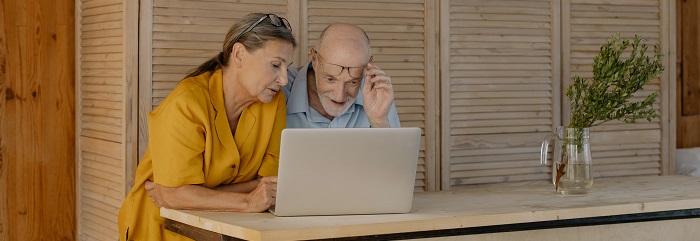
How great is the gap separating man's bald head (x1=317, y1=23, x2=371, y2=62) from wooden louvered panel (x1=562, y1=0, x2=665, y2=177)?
1.38m

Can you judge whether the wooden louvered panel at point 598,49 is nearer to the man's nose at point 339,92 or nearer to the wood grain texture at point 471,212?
the wood grain texture at point 471,212

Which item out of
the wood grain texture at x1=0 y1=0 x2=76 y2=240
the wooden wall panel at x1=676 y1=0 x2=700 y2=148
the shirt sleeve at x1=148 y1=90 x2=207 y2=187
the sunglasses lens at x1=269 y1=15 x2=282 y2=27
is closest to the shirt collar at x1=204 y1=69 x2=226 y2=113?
the shirt sleeve at x1=148 y1=90 x2=207 y2=187

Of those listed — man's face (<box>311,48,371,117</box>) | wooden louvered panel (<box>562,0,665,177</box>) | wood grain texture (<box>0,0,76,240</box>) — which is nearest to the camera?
man's face (<box>311,48,371,117</box>)

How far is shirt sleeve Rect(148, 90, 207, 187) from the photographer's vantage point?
107 inches

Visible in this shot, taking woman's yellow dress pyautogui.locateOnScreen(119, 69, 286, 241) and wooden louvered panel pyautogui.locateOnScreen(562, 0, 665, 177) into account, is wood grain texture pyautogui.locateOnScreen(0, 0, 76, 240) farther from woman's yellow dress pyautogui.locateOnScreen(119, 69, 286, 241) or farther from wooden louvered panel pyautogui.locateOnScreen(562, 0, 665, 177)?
wooden louvered panel pyautogui.locateOnScreen(562, 0, 665, 177)

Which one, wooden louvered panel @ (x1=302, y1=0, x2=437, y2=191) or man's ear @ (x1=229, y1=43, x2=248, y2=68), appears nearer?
man's ear @ (x1=229, y1=43, x2=248, y2=68)

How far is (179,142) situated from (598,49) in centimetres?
224

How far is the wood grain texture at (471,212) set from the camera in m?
2.40

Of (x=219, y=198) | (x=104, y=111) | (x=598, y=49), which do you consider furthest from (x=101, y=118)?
(x=598, y=49)

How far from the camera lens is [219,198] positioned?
106 inches

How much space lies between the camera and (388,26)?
12.6ft

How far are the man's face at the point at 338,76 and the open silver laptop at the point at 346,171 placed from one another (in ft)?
1.94

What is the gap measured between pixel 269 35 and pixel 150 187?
1.85ft

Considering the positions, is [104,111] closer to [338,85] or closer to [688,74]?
[338,85]
